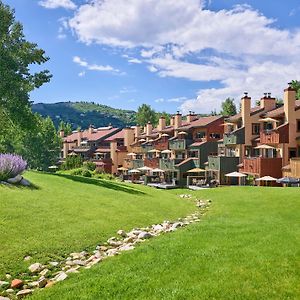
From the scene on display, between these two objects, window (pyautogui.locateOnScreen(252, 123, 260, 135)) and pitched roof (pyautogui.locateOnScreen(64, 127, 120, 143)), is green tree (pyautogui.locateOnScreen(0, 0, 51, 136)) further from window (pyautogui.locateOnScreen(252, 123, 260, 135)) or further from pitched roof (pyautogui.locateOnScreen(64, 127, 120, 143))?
pitched roof (pyautogui.locateOnScreen(64, 127, 120, 143))

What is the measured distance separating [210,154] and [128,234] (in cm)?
5012

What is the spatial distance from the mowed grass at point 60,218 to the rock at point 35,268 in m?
0.25

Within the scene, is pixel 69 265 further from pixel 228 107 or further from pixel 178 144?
pixel 228 107

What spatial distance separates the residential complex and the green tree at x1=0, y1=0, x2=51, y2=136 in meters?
27.6

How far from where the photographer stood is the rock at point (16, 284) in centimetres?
1002

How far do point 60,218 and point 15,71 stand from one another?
22981 millimetres

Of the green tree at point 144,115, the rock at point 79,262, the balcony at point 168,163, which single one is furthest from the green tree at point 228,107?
the rock at point 79,262

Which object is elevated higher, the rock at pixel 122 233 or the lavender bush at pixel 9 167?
the lavender bush at pixel 9 167

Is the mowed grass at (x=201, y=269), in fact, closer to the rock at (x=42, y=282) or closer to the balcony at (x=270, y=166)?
the rock at (x=42, y=282)

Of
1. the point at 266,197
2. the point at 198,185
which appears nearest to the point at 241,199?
the point at 266,197

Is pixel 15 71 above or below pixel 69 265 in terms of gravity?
above

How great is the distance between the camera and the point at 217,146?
64.8 m

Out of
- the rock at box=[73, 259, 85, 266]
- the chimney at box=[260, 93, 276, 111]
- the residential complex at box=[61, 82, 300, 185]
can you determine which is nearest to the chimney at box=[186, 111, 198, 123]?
the residential complex at box=[61, 82, 300, 185]

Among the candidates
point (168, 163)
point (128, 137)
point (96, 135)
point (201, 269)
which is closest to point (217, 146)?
point (168, 163)
